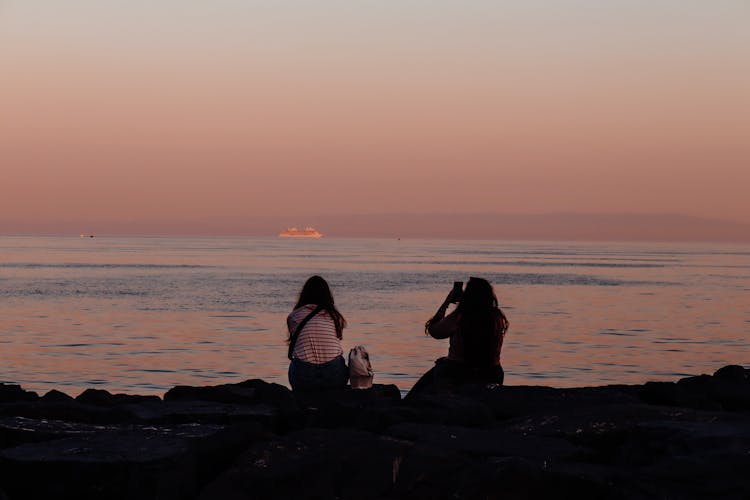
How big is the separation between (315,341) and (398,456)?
4682 millimetres

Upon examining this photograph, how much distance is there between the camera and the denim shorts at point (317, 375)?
11016 millimetres

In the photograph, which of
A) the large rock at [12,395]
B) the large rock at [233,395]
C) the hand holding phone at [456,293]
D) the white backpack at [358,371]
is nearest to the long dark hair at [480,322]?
the hand holding phone at [456,293]

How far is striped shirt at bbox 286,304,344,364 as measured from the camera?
10961 mm

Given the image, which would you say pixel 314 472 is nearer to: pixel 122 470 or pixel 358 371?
pixel 122 470

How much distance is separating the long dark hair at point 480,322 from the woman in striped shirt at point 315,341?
4.21ft

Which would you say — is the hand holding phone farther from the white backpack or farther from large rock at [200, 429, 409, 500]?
large rock at [200, 429, 409, 500]

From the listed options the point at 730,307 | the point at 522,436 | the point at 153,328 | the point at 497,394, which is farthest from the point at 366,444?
the point at 730,307

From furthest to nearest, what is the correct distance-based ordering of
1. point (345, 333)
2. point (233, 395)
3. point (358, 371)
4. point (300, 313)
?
point (345, 333) → point (358, 371) → point (300, 313) → point (233, 395)

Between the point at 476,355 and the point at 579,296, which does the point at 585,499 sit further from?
the point at 579,296

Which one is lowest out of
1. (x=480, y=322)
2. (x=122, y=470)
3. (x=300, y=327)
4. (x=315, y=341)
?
(x=122, y=470)

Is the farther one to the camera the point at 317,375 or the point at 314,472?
the point at 317,375

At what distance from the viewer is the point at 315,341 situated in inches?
432

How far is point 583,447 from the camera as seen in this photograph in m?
7.11

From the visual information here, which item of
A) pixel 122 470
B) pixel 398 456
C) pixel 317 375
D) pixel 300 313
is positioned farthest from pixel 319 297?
pixel 398 456
